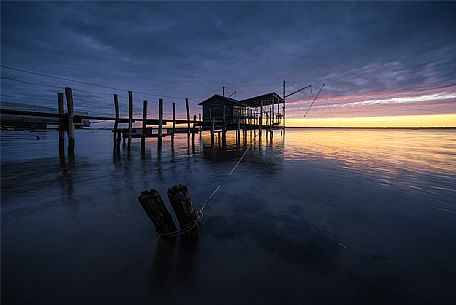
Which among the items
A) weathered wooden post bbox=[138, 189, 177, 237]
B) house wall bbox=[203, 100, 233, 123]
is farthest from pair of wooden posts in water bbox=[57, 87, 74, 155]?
house wall bbox=[203, 100, 233, 123]

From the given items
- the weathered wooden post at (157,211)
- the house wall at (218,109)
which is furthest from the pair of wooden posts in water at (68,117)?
the house wall at (218,109)

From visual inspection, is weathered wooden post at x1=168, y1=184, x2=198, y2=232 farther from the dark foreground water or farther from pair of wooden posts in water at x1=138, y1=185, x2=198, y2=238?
the dark foreground water

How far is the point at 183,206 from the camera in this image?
3848mm

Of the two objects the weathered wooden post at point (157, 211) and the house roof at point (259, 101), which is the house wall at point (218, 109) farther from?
the weathered wooden post at point (157, 211)

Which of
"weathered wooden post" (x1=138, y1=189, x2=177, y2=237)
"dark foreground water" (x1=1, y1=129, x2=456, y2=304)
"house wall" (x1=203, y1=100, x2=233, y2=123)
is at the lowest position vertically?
"dark foreground water" (x1=1, y1=129, x2=456, y2=304)

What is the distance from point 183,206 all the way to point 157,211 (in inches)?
19.7

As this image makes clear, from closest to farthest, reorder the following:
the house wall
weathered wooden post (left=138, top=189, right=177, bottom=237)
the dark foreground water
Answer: the dark foreground water
weathered wooden post (left=138, top=189, right=177, bottom=237)
the house wall

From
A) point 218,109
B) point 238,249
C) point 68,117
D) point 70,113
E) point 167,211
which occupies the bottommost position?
point 238,249

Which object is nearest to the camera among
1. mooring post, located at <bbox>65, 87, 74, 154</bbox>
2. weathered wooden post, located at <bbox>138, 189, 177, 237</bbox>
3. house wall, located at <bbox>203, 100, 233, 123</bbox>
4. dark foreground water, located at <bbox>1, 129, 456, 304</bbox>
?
dark foreground water, located at <bbox>1, 129, 456, 304</bbox>

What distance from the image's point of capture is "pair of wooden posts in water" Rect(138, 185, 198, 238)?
3.70 metres

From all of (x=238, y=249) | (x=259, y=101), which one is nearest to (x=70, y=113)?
(x=238, y=249)

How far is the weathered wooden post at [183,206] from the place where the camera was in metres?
3.74

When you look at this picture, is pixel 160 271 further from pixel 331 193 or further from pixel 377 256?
pixel 331 193

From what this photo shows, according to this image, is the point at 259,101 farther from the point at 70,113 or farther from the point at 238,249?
the point at 238,249
